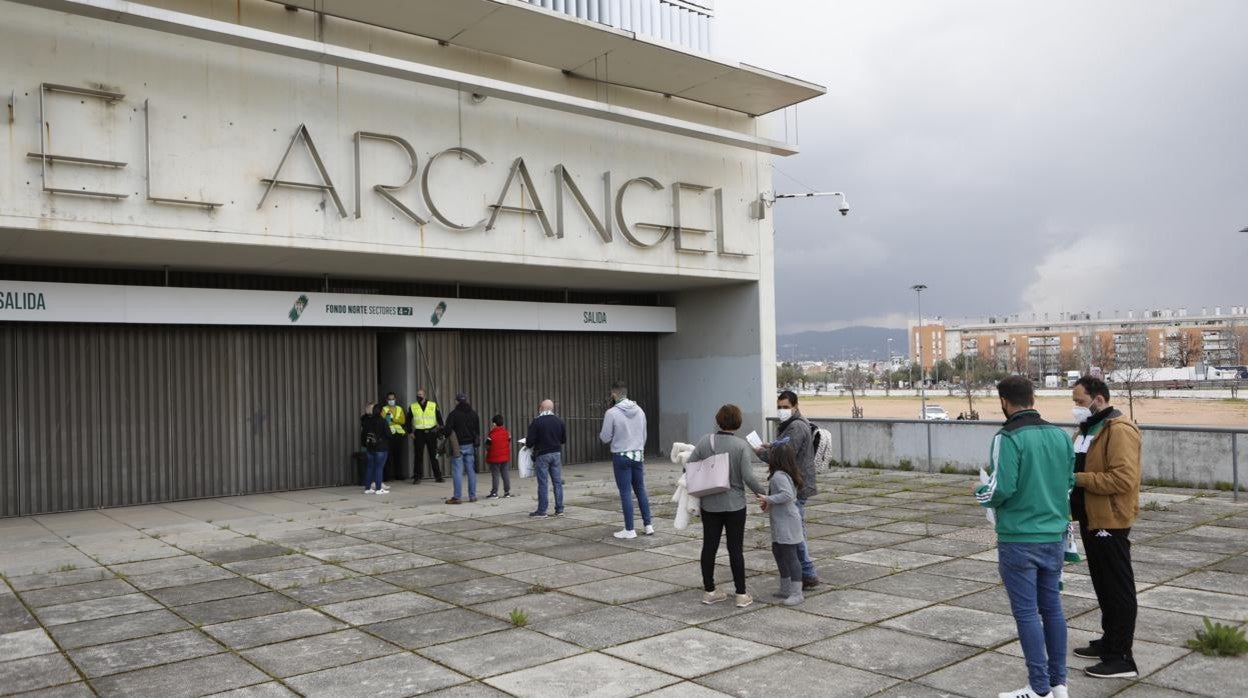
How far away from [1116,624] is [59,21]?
13086 millimetres

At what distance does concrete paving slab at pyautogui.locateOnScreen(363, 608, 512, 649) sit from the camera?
21.4 feet

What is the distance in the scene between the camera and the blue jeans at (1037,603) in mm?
4777

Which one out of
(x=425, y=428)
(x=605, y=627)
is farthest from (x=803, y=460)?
(x=425, y=428)

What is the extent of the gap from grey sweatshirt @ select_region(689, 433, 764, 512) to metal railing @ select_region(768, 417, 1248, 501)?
685 cm

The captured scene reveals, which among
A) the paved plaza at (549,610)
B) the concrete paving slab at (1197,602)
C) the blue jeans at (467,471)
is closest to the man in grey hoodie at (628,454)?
the paved plaza at (549,610)

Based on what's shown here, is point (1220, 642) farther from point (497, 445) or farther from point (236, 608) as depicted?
point (497, 445)

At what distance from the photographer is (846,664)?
5.77 metres

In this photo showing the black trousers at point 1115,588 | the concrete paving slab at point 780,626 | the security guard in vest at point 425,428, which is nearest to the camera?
the black trousers at point 1115,588

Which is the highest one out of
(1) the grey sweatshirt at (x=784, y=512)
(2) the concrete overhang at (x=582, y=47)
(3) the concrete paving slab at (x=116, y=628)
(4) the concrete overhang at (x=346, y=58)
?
(2) the concrete overhang at (x=582, y=47)

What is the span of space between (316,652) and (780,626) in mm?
3297

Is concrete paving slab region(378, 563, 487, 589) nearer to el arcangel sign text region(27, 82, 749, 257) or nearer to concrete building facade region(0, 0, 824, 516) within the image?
concrete building facade region(0, 0, 824, 516)

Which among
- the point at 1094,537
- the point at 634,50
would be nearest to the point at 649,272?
the point at 634,50

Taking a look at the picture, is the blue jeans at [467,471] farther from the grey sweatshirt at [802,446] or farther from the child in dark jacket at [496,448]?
the grey sweatshirt at [802,446]

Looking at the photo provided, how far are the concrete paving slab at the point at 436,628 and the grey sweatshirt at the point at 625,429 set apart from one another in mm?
3667
